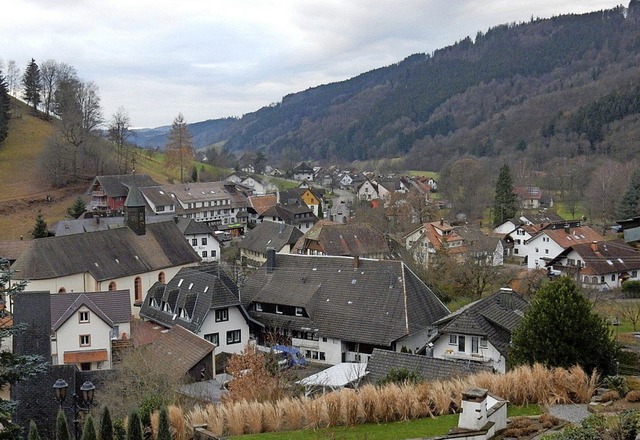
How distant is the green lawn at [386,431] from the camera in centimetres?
1151

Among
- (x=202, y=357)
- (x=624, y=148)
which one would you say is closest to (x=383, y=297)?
(x=202, y=357)

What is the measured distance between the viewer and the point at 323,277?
111 feet

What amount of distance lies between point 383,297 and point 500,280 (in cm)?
1333

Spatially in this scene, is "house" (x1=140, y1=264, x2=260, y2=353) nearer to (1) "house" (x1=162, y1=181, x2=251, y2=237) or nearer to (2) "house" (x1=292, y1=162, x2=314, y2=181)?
(1) "house" (x1=162, y1=181, x2=251, y2=237)

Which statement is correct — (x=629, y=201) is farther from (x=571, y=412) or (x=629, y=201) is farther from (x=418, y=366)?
(x=571, y=412)

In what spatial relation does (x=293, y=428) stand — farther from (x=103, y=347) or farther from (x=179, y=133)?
(x=179, y=133)

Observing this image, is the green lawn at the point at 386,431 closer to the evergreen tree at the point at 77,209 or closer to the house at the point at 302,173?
the evergreen tree at the point at 77,209

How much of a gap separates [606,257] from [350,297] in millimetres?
22931

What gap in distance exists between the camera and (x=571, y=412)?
39.5ft

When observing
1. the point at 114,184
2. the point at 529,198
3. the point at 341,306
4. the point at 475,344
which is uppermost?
the point at 114,184

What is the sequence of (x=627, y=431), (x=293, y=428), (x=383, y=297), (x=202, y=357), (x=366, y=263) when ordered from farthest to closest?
1. (x=366, y=263)
2. (x=383, y=297)
3. (x=202, y=357)
4. (x=293, y=428)
5. (x=627, y=431)

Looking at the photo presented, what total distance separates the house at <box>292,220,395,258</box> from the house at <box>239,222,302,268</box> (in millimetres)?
1718

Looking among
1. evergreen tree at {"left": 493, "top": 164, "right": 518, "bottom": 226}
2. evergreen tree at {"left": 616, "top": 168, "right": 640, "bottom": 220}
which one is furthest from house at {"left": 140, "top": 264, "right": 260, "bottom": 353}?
evergreen tree at {"left": 616, "top": 168, "right": 640, "bottom": 220}

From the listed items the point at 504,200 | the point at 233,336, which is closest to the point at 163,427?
the point at 233,336
